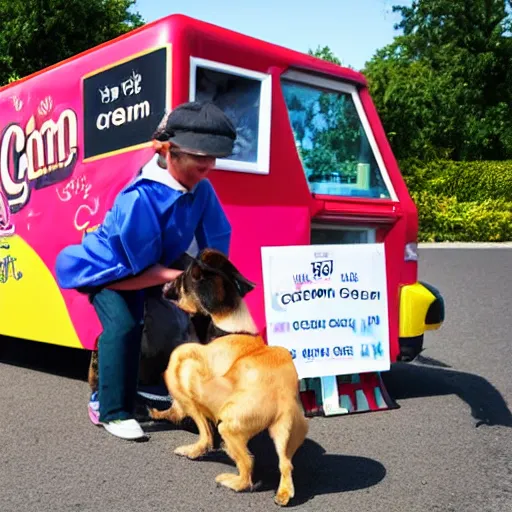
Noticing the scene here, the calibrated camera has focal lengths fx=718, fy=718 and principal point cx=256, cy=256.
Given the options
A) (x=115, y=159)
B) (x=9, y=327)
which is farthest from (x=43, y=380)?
(x=115, y=159)

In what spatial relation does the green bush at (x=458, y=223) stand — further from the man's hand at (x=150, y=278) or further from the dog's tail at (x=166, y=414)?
the man's hand at (x=150, y=278)

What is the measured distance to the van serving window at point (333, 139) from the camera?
4.56 meters

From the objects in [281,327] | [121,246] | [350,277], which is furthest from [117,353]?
[350,277]

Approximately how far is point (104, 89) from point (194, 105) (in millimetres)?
1131

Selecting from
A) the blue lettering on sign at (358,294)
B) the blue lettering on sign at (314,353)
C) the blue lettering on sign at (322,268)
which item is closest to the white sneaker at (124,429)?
the blue lettering on sign at (314,353)

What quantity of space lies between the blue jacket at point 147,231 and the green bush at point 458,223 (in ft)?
53.5

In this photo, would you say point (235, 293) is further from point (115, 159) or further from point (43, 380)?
point (43, 380)

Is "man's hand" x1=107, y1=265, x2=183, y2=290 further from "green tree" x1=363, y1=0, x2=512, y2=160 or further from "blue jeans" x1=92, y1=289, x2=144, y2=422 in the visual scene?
"green tree" x1=363, y1=0, x2=512, y2=160

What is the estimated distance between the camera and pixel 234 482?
3.09m

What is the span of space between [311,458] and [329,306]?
3.29ft

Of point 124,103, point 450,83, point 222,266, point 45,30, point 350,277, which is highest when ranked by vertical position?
point 450,83

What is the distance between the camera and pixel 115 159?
13.7ft

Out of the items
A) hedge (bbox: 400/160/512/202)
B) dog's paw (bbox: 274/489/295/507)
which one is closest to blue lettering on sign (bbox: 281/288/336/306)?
dog's paw (bbox: 274/489/295/507)

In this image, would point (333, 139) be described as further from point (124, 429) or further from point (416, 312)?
point (124, 429)
